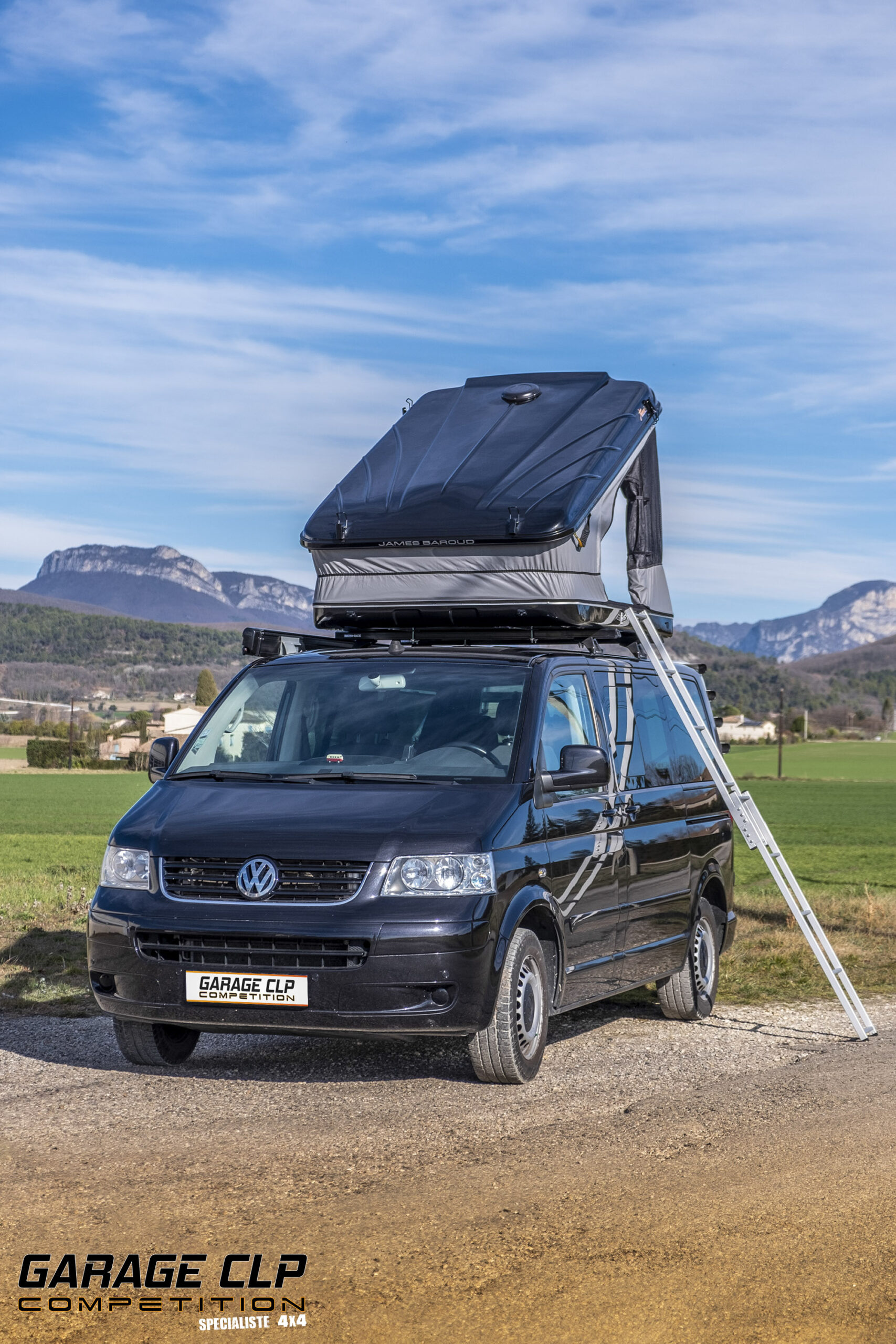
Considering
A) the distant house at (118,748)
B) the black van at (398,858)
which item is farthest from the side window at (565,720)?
the distant house at (118,748)

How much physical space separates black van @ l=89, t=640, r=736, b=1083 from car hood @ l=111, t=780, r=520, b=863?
13 mm

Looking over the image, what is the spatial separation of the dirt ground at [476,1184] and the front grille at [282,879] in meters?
0.95

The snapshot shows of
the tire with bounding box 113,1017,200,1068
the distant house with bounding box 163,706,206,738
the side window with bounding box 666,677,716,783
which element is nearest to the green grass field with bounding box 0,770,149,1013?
the tire with bounding box 113,1017,200,1068

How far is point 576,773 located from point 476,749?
53 centimetres

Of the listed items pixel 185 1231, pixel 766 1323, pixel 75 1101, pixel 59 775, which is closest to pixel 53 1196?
pixel 185 1231

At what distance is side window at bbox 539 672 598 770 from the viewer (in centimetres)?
823

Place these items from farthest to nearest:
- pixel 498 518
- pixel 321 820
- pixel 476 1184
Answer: pixel 498 518
pixel 321 820
pixel 476 1184

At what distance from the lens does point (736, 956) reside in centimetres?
1332

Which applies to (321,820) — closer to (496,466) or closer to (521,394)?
(496,466)

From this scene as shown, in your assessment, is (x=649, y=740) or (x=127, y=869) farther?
(x=649, y=740)

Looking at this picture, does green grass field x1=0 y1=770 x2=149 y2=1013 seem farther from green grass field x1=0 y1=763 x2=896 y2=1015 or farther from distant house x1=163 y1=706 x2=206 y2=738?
distant house x1=163 y1=706 x2=206 y2=738

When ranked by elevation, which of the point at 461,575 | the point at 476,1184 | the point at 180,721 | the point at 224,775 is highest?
the point at 461,575

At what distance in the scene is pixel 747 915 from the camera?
16.8m

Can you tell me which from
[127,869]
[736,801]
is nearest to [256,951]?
[127,869]
